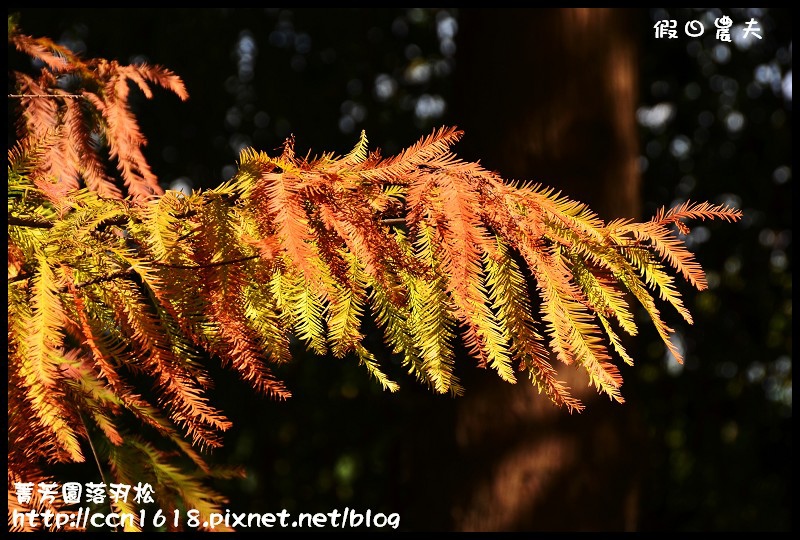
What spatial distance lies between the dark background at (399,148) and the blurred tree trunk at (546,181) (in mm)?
1366

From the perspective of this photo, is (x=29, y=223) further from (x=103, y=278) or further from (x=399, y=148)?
(x=399, y=148)

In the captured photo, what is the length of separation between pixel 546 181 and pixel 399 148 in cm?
159

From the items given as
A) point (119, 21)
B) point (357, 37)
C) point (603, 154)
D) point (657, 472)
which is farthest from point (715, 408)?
A: point (119, 21)

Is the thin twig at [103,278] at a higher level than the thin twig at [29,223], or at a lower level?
lower

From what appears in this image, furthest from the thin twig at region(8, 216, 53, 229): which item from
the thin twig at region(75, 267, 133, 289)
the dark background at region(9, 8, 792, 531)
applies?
the dark background at region(9, 8, 792, 531)

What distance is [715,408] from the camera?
413cm

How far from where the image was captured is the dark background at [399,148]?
3895 mm

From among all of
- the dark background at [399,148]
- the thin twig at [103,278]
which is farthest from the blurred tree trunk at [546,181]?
the thin twig at [103,278]

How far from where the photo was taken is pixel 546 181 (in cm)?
234

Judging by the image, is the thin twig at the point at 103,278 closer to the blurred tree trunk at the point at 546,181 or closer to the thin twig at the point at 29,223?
the thin twig at the point at 29,223

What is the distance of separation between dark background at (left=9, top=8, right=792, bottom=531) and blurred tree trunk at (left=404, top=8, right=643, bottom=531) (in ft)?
4.48

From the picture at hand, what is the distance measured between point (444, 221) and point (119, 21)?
356 centimetres

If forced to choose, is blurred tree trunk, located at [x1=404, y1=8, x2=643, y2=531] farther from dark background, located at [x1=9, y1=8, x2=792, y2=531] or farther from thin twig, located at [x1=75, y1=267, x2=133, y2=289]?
thin twig, located at [x1=75, y1=267, x2=133, y2=289]

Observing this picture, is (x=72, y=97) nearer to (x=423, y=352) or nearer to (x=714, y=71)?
(x=423, y=352)
